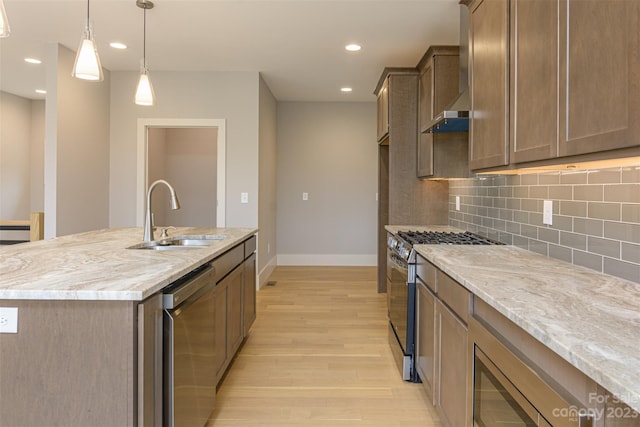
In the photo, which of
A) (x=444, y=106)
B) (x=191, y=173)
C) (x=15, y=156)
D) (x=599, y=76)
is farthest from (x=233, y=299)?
(x=15, y=156)

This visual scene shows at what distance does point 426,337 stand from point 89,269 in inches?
67.9

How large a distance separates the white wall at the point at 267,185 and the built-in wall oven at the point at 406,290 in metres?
2.52

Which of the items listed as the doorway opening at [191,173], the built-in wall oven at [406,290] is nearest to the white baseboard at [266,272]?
the doorway opening at [191,173]

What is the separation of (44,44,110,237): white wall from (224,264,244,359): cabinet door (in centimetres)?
247

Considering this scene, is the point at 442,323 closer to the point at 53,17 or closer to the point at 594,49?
the point at 594,49

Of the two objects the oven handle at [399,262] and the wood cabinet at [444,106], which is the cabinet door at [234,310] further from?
the wood cabinet at [444,106]

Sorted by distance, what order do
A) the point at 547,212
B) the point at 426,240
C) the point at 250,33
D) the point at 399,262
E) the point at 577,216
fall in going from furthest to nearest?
1. the point at 250,33
2. the point at 399,262
3. the point at 426,240
4. the point at 547,212
5. the point at 577,216

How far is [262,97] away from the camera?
529 centimetres

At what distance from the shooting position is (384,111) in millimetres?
4539

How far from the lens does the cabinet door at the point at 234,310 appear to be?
263 cm

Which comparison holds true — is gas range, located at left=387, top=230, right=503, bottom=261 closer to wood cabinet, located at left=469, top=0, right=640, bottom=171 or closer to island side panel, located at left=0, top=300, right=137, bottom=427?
wood cabinet, located at left=469, top=0, right=640, bottom=171

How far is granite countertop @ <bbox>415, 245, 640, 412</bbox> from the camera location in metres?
0.80

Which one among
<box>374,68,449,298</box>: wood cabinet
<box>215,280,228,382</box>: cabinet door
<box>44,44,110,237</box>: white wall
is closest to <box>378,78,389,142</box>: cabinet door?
<box>374,68,449,298</box>: wood cabinet

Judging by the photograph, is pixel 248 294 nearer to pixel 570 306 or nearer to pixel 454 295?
pixel 454 295
